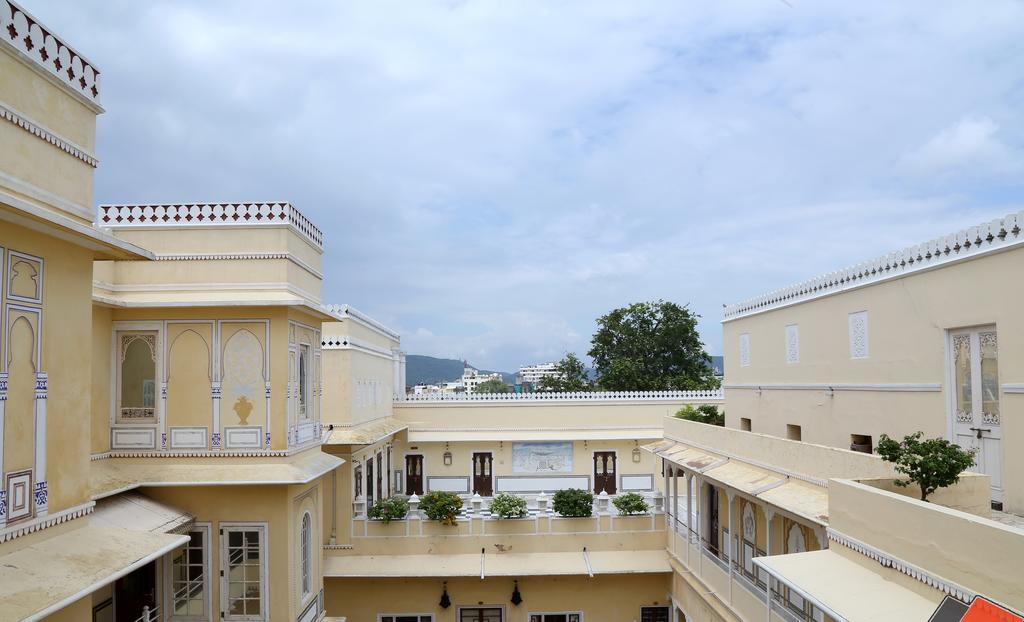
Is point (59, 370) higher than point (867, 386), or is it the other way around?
point (59, 370)

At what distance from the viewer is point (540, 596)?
15.2 meters

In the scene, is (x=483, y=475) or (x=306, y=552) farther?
(x=483, y=475)

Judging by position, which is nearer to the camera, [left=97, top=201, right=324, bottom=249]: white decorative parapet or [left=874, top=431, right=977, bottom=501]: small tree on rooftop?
[left=874, top=431, right=977, bottom=501]: small tree on rooftop

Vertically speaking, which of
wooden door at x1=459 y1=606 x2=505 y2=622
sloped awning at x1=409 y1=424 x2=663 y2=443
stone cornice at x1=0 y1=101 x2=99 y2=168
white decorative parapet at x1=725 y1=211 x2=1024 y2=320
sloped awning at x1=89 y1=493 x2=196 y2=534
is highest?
stone cornice at x1=0 y1=101 x2=99 y2=168

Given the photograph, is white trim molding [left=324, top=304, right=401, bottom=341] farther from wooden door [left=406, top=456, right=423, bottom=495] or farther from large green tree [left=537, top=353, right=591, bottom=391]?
large green tree [left=537, top=353, right=591, bottom=391]

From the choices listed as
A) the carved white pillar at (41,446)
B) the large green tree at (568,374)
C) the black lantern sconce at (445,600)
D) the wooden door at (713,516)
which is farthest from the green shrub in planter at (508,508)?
the large green tree at (568,374)

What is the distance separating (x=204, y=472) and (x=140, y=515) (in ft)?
3.34

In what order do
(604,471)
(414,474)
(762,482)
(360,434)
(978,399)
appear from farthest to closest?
(604,471)
(414,474)
(360,434)
(762,482)
(978,399)

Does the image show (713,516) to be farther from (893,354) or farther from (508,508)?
(893,354)

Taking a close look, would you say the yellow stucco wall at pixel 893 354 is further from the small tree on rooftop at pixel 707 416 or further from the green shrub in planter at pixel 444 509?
the green shrub in planter at pixel 444 509

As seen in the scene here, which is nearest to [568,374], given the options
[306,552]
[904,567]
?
[306,552]

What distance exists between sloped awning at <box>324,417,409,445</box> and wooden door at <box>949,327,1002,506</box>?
10478 mm

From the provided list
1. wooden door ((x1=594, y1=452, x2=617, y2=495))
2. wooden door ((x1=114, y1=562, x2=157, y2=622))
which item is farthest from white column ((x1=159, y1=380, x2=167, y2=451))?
wooden door ((x1=594, y1=452, x2=617, y2=495))

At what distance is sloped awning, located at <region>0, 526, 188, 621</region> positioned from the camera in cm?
529
